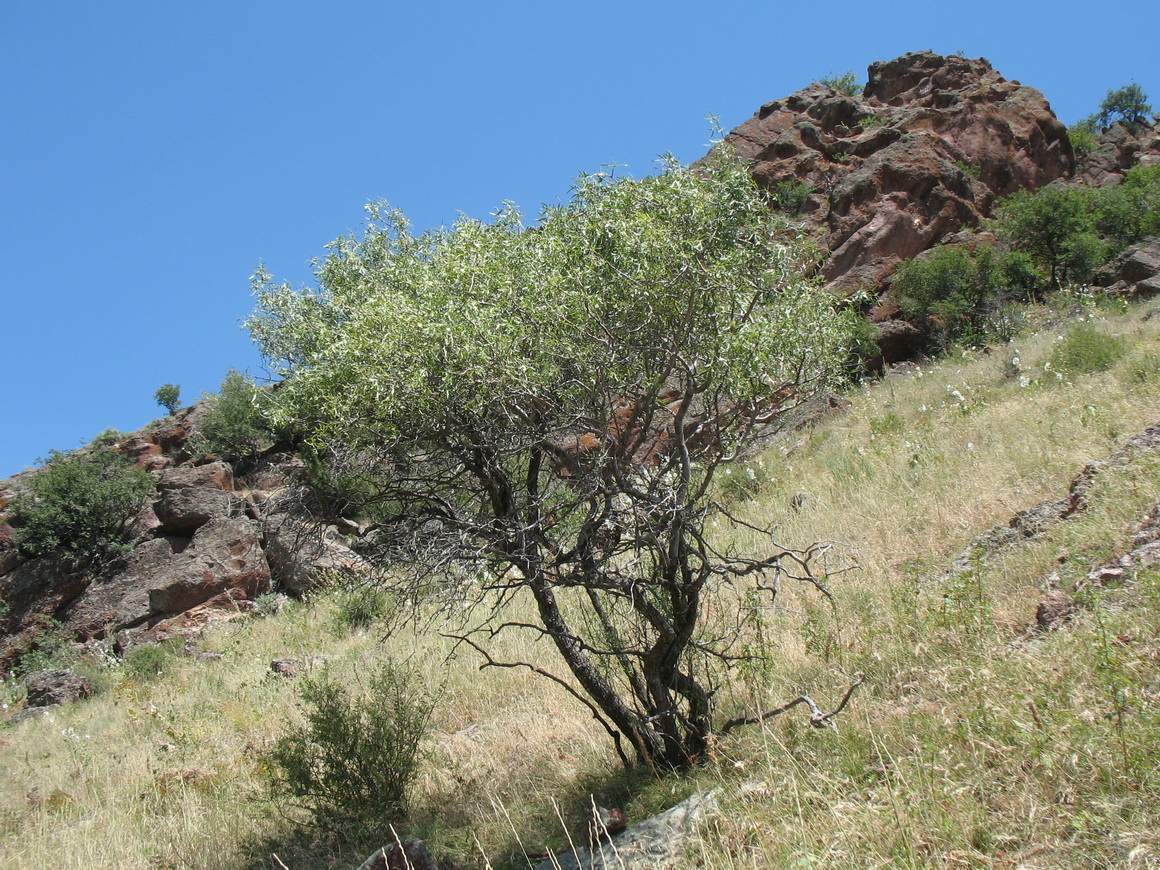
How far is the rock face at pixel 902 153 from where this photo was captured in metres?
25.3

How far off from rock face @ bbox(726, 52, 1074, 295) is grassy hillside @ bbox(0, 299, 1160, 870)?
1442cm

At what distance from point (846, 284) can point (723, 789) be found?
73.6 ft

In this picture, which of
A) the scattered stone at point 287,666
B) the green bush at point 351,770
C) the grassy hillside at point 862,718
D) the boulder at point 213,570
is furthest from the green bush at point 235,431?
the green bush at point 351,770

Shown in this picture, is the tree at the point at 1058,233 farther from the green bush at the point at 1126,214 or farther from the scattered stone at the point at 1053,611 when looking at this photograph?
the scattered stone at the point at 1053,611

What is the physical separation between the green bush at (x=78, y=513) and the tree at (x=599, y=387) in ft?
53.0

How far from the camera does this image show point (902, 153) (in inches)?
1069

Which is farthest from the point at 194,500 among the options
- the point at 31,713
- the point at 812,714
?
the point at 812,714

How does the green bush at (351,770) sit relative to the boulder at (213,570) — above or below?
below

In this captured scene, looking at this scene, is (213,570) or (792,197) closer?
(213,570)

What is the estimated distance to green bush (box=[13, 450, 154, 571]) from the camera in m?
18.0

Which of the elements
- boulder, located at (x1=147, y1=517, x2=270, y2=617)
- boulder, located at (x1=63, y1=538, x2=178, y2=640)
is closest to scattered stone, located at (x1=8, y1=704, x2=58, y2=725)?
boulder, located at (x1=147, y1=517, x2=270, y2=617)

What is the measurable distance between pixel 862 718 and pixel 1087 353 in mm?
9057

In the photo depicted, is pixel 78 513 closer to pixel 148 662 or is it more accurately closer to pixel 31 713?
pixel 31 713

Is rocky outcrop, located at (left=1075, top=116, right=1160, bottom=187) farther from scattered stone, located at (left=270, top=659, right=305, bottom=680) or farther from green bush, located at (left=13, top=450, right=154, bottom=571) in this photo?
green bush, located at (left=13, top=450, right=154, bottom=571)
